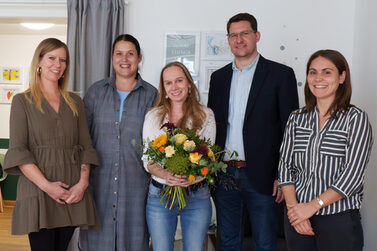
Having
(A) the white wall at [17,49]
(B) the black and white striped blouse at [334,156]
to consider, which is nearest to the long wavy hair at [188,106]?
(B) the black and white striped blouse at [334,156]

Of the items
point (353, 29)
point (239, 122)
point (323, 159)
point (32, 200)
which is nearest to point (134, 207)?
point (32, 200)

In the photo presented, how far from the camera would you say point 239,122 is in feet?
7.69

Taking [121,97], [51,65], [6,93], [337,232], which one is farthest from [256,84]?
[6,93]

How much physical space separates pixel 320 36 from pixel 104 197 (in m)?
2.65

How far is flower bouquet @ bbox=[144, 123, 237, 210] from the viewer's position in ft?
A: 6.17

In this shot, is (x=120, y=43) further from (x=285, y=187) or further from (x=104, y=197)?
(x=285, y=187)

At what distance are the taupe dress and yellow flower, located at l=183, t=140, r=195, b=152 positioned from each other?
0.70 m

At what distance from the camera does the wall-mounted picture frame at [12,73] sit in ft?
22.4

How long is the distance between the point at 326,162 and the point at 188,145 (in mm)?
697

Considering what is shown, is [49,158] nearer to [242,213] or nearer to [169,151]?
→ [169,151]

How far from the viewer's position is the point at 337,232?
1711 mm

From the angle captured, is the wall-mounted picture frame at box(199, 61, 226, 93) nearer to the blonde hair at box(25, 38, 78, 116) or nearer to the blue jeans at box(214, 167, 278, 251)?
the blue jeans at box(214, 167, 278, 251)

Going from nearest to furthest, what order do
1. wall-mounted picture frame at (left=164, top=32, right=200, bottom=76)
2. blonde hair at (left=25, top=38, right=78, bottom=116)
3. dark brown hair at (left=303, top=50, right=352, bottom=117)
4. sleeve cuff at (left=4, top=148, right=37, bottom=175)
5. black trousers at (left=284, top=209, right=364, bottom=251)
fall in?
black trousers at (left=284, top=209, right=364, bottom=251) < dark brown hair at (left=303, top=50, right=352, bottom=117) < sleeve cuff at (left=4, top=148, right=37, bottom=175) < blonde hair at (left=25, top=38, right=78, bottom=116) < wall-mounted picture frame at (left=164, top=32, right=200, bottom=76)

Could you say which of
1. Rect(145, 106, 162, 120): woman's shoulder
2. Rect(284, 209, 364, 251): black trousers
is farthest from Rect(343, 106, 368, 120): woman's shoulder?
Rect(145, 106, 162, 120): woman's shoulder
